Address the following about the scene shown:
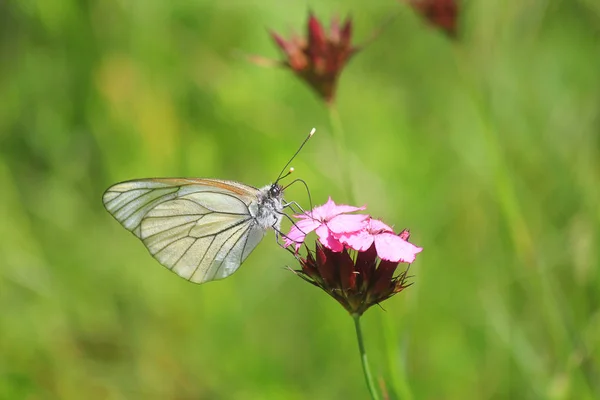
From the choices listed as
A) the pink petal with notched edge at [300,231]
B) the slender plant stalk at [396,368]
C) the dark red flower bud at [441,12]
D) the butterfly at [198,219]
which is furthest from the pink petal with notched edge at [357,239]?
the dark red flower bud at [441,12]

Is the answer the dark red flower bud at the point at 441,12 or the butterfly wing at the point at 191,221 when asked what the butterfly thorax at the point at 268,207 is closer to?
the butterfly wing at the point at 191,221

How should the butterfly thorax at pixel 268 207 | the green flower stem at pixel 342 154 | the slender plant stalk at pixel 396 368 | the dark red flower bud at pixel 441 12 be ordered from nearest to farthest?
the slender plant stalk at pixel 396 368, the green flower stem at pixel 342 154, the butterfly thorax at pixel 268 207, the dark red flower bud at pixel 441 12

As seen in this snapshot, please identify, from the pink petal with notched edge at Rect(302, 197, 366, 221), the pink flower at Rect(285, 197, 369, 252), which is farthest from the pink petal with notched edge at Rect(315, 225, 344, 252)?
the pink petal with notched edge at Rect(302, 197, 366, 221)

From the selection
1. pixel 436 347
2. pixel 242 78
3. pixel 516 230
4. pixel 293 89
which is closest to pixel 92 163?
pixel 242 78

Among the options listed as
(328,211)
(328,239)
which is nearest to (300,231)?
(328,211)

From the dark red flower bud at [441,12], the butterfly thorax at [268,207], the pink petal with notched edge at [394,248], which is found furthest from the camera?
the dark red flower bud at [441,12]

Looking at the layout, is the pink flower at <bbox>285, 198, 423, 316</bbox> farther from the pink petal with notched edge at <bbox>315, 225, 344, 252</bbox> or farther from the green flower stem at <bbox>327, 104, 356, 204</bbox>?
the green flower stem at <bbox>327, 104, 356, 204</bbox>

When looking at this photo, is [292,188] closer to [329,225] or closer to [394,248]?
[329,225]

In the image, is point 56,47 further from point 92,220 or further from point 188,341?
point 188,341
